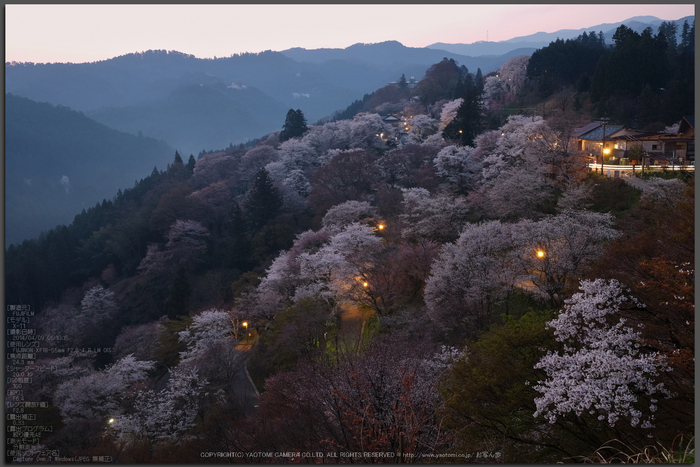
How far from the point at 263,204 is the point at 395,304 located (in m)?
20.7

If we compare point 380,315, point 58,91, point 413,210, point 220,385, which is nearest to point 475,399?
point 380,315

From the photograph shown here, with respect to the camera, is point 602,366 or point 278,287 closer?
point 602,366

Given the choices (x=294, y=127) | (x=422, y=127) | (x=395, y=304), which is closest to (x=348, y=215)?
(x=395, y=304)

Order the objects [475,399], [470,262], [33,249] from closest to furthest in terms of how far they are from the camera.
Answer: [475,399] → [470,262] → [33,249]

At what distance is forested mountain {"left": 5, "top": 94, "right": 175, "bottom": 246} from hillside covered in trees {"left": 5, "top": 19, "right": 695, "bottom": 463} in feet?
152

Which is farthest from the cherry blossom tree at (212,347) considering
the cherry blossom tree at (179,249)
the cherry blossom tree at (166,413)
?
the cherry blossom tree at (179,249)

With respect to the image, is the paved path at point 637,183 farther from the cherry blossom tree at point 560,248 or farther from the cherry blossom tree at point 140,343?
the cherry blossom tree at point 140,343

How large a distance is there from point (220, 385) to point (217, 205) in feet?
98.9

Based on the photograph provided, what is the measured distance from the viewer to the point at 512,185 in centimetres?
2344

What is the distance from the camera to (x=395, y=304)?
2220 cm

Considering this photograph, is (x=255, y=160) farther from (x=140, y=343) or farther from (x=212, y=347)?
(x=212, y=347)

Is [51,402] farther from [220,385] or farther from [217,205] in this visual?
[217,205]

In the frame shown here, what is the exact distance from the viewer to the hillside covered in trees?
27.3 feet

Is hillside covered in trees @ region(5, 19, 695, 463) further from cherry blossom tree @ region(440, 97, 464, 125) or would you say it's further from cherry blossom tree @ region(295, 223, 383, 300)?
cherry blossom tree @ region(440, 97, 464, 125)
